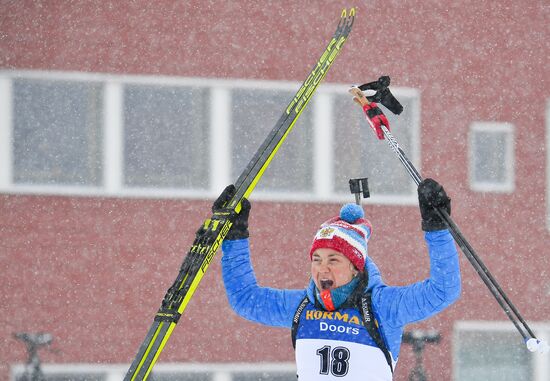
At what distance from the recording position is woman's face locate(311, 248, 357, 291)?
496cm

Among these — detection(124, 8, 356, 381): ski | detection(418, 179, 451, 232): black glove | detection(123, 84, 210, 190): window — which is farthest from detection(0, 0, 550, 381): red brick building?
detection(418, 179, 451, 232): black glove

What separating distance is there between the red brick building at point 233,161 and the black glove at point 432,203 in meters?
7.46

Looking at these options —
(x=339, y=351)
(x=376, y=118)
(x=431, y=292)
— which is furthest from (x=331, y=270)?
(x=376, y=118)

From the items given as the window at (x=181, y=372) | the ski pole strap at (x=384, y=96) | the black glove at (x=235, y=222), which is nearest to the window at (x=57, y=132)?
the window at (x=181, y=372)

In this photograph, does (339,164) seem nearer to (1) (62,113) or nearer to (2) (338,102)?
(2) (338,102)

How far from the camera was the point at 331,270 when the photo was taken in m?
4.99

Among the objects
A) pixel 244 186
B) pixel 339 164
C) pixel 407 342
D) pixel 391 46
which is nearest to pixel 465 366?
pixel 407 342

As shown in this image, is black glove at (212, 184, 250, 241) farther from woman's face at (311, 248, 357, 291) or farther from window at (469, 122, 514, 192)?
window at (469, 122, 514, 192)

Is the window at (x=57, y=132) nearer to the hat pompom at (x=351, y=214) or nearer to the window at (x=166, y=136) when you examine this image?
the window at (x=166, y=136)

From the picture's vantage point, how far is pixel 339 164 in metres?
12.7

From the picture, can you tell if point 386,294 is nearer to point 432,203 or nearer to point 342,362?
point 342,362

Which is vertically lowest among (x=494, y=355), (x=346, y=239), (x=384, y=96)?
(x=494, y=355)

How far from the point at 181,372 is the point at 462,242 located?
25.7ft

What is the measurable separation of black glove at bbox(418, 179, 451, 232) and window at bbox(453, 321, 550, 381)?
8.69 m
